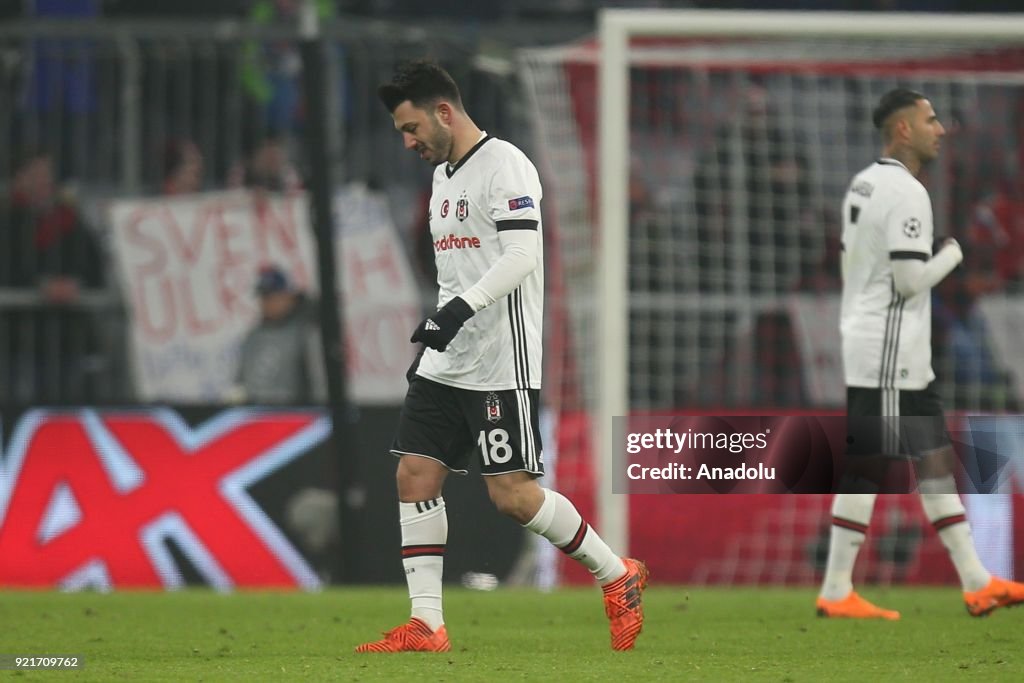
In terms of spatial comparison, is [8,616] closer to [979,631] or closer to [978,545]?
[979,631]

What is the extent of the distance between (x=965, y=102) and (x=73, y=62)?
18.8 ft

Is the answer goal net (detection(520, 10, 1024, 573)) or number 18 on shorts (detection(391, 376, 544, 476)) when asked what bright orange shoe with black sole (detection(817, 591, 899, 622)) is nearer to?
number 18 on shorts (detection(391, 376, 544, 476))

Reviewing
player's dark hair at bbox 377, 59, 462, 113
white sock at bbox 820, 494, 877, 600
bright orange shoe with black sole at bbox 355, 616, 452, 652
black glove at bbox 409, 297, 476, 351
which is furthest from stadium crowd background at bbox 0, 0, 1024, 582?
black glove at bbox 409, 297, 476, 351

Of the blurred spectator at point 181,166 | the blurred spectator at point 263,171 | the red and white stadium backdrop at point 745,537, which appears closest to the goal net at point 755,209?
the red and white stadium backdrop at point 745,537

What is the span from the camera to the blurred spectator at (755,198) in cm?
1156

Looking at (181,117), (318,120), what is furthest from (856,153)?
(181,117)

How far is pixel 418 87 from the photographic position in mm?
6699

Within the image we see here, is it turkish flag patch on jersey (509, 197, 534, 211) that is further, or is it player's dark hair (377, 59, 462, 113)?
player's dark hair (377, 59, 462, 113)

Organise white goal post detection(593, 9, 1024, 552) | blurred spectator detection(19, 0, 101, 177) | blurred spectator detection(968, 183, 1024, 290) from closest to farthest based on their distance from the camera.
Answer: white goal post detection(593, 9, 1024, 552)
blurred spectator detection(19, 0, 101, 177)
blurred spectator detection(968, 183, 1024, 290)

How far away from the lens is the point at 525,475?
664cm

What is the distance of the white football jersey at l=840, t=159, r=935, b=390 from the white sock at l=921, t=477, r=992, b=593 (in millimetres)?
568

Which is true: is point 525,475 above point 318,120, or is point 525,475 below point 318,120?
below

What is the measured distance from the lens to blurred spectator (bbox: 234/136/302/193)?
1138cm

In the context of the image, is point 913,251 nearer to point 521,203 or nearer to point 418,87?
point 521,203
